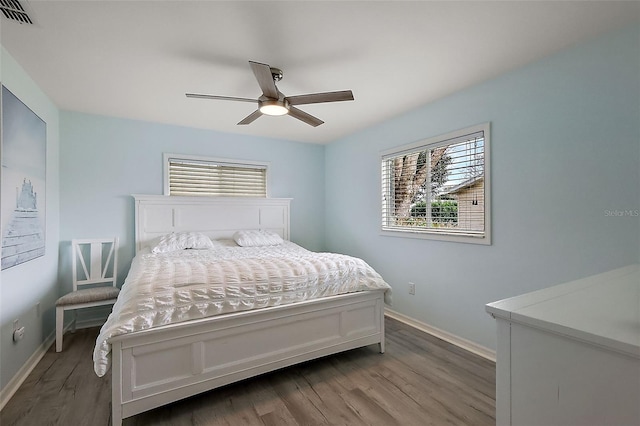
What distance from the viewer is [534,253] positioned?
7.46 feet

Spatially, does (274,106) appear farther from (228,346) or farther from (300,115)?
(228,346)

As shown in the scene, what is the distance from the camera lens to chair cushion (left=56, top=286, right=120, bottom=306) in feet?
8.89

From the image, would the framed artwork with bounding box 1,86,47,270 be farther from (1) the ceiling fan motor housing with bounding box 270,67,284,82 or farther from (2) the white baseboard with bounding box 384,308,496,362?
(2) the white baseboard with bounding box 384,308,496,362

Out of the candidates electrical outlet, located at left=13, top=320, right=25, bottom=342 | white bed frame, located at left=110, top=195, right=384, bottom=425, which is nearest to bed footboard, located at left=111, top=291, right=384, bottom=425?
white bed frame, located at left=110, top=195, right=384, bottom=425

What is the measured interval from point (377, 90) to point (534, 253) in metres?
1.94

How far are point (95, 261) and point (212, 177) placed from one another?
1.69 metres

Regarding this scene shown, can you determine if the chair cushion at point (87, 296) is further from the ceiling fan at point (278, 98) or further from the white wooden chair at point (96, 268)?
the ceiling fan at point (278, 98)

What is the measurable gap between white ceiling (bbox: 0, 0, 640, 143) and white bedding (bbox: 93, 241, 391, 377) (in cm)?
159

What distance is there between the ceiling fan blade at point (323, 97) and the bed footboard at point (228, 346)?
158 cm

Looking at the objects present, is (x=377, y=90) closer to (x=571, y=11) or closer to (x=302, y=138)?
(x=571, y=11)

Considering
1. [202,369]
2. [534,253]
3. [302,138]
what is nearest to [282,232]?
[302,138]

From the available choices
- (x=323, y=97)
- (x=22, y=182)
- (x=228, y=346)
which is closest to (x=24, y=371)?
(x=22, y=182)

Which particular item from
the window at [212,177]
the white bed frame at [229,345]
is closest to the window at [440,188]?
the white bed frame at [229,345]

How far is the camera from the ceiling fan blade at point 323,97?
2174mm
